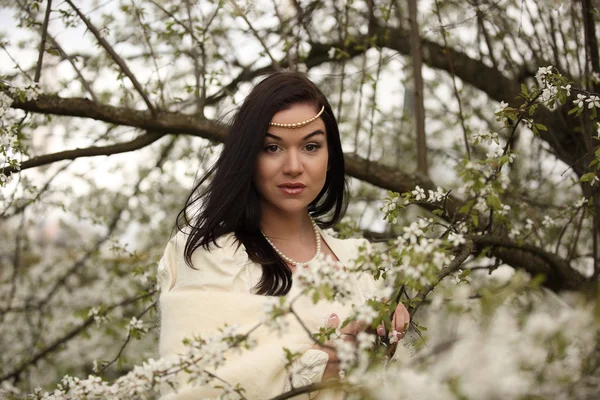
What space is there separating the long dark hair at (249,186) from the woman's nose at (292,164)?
10 centimetres

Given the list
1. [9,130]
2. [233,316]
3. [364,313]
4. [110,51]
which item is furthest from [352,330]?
[110,51]

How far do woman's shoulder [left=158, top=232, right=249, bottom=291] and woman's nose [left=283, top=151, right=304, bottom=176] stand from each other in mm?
269

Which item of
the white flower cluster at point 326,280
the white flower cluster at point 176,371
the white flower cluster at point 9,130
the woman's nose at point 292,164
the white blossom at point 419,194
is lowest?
the white flower cluster at point 176,371

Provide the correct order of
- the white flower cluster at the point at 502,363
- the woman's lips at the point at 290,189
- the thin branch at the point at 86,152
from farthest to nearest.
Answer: the thin branch at the point at 86,152
the woman's lips at the point at 290,189
the white flower cluster at the point at 502,363

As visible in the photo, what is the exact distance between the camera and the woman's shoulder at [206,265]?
6.56 ft

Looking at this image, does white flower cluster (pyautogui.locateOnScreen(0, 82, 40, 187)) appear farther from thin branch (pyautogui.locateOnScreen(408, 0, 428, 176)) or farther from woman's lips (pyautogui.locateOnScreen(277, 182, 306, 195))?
thin branch (pyautogui.locateOnScreen(408, 0, 428, 176))

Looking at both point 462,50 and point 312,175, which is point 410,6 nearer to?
point 462,50

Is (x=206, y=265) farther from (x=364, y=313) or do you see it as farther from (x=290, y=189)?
(x=364, y=313)

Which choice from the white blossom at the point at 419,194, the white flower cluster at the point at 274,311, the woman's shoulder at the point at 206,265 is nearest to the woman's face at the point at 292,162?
the woman's shoulder at the point at 206,265

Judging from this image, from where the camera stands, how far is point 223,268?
2012mm

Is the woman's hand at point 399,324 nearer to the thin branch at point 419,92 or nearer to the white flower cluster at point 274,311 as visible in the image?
the white flower cluster at point 274,311

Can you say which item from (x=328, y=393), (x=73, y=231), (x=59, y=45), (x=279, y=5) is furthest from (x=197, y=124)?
(x=73, y=231)

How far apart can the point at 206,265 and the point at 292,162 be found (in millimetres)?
397

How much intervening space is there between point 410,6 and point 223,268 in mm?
1505
